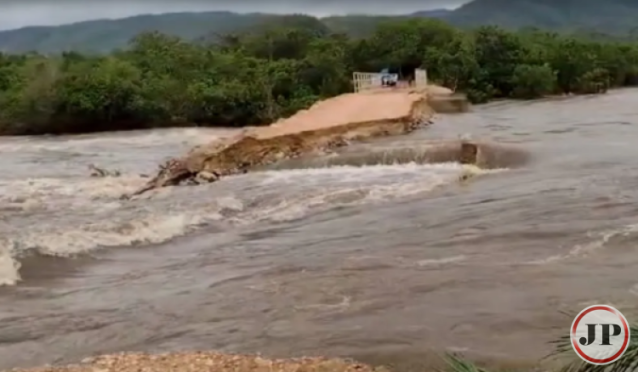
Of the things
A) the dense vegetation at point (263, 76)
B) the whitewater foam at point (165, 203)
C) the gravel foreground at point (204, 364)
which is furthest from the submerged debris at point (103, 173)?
the dense vegetation at point (263, 76)

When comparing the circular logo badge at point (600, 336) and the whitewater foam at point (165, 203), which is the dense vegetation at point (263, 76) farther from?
the circular logo badge at point (600, 336)

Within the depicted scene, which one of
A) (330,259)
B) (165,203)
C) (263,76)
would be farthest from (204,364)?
(263,76)

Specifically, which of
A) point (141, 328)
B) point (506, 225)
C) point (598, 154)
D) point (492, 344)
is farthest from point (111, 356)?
point (598, 154)

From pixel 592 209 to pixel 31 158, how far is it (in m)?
19.2

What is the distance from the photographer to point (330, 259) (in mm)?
10828

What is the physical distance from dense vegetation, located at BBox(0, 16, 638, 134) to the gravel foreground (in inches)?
1200

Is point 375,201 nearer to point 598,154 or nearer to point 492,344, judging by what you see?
point 598,154

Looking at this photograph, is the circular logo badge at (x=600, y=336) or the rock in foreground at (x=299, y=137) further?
the rock in foreground at (x=299, y=137)

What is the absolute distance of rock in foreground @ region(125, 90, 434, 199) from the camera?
63.0ft

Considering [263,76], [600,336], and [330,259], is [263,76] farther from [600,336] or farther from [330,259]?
[600,336]

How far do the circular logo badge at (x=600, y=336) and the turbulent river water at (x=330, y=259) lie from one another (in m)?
3.82

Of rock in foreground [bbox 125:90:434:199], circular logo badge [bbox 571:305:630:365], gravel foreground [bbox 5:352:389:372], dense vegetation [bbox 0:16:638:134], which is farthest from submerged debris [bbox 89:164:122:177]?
circular logo badge [bbox 571:305:630:365]

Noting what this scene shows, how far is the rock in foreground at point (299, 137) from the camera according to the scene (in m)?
19.2

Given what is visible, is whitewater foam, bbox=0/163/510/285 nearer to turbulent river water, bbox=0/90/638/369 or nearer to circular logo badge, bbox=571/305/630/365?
turbulent river water, bbox=0/90/638/369
